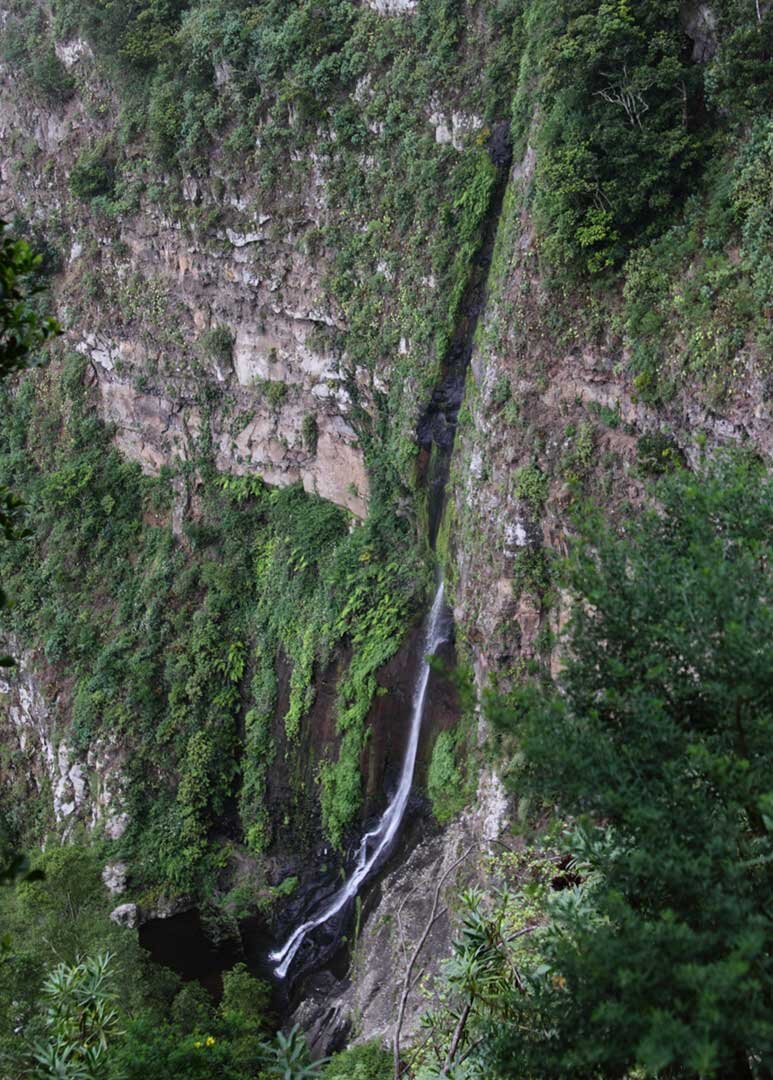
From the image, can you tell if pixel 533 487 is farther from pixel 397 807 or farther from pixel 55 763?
pixel 55 763

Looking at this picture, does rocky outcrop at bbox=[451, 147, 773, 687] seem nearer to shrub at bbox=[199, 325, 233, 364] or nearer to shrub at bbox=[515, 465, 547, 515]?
shrub at bbox=[515, 465, 547, 515]

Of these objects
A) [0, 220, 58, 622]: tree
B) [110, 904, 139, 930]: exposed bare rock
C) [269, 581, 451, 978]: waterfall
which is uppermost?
[0, 220, 58, 622]: tree

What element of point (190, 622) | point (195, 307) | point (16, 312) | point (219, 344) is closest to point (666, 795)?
point (16, 312)

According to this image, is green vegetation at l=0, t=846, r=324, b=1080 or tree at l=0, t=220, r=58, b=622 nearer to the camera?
tree at l=0, t=220, r=58, b=622

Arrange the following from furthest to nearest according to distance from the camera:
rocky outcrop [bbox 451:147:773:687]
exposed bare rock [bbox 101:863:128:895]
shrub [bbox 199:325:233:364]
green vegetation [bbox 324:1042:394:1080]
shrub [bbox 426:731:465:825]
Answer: shrub [bbox 199:325:233:364] → exposed bare rock [bbox 101:863:128:895] → shrub [bbox 426:731:465:825] → rocky outcrop [bbox 451:147:773:687] → green vegetation [bbox 324:1042:394:1080]

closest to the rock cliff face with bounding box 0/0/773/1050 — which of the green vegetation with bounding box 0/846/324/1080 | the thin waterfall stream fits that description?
the thin waterfall stream

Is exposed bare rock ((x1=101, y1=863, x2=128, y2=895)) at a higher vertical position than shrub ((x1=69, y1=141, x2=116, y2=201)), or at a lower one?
lower

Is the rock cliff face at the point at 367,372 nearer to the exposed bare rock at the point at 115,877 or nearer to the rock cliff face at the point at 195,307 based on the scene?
the rock cliff face at the point at 195,307
